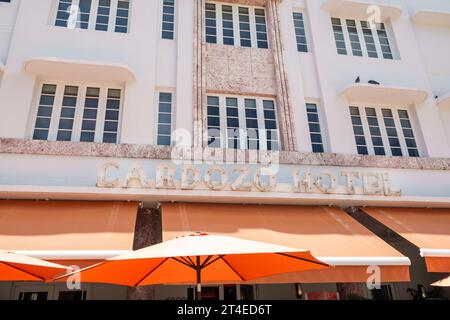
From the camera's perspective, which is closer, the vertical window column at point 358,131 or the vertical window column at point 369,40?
the vertical window column at point 358,131

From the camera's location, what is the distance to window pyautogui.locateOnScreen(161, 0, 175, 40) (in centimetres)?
1077

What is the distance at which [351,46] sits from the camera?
469 inches

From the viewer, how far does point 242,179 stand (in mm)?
8523

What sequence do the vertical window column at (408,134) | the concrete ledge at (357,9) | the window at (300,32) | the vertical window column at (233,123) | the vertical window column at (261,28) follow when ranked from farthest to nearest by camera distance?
the concrete ledge at (357,9) < the window at (300,32) < the vertical window column at (261,28) < the vertical window column at (408,134) < the vertical window column at (233,123)

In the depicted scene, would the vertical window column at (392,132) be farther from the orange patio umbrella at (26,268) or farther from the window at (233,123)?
the orange patio umbrella at (26,268)

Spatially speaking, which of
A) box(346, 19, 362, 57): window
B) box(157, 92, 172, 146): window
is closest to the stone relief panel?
box(157, 92, 172, 146): window

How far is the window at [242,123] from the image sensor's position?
9.62m

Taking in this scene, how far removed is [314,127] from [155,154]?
471 cm

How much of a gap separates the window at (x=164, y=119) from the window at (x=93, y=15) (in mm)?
2515

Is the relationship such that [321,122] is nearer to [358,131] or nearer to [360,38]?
[358,131]

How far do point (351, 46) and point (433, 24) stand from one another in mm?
3735

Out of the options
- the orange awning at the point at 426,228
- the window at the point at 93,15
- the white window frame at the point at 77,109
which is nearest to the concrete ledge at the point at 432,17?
the orange awning at the point at 426,228

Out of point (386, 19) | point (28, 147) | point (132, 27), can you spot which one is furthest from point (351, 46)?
point (28, 147)

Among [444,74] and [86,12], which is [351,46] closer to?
[444,74]
